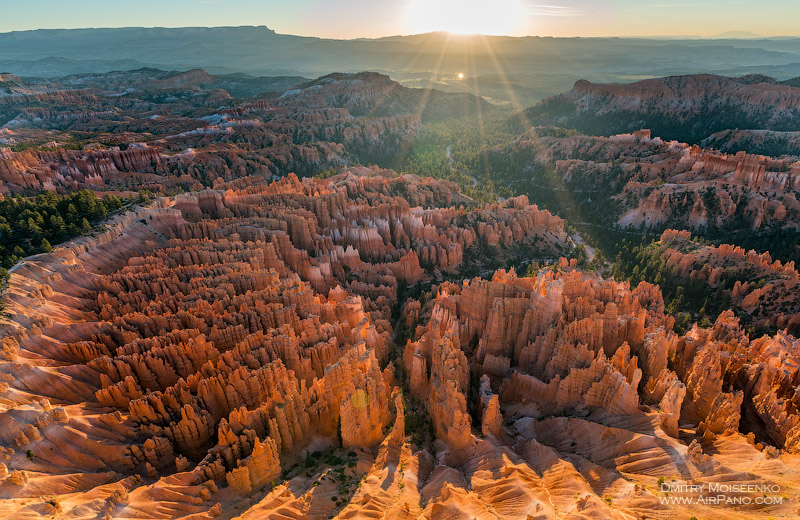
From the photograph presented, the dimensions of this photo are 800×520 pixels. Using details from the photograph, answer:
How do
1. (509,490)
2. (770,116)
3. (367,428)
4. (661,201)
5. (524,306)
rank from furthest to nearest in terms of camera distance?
(770,116) → (661,201) → (524,306) → (367,428) → (509,490)

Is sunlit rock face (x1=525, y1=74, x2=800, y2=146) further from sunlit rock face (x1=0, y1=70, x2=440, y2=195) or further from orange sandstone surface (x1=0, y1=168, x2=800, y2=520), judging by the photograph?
orange sandstone surface (x1=0, y1=168, x2=800, y2=520)

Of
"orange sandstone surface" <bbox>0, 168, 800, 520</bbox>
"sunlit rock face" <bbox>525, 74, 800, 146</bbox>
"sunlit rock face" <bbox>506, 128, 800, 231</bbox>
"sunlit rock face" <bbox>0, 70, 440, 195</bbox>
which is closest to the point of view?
"orange sandstone surface" <bbox>0, 168, 800, 520</bbox>

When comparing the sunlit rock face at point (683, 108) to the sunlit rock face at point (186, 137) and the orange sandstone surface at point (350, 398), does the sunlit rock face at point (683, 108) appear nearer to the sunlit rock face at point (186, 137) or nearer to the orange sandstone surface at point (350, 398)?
the sunlit rock face at point (186, 137)

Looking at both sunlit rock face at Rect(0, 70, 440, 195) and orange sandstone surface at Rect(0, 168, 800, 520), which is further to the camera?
sunlit rock face at Rect(0, 70, 440, 195)

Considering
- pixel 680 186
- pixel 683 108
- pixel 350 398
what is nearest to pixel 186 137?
pixel 350 398

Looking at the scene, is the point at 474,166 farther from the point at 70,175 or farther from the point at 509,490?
the point at 509,490

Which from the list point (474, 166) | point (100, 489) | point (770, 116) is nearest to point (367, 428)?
point (100, 489)

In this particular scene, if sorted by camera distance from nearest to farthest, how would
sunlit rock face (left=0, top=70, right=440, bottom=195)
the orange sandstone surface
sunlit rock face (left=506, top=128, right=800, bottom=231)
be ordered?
the orange sandstone surface → sunlit rock face (left=506, top=128, right=800, bottom=231) → sunlit rock face (left=0, top=70, right=440, bottom=195)

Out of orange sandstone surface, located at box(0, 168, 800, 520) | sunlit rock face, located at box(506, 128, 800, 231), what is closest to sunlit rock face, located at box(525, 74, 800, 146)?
sunlit rock face, located at box(506, 128, 800, 231)

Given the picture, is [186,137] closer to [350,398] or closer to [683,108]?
[350,398]
